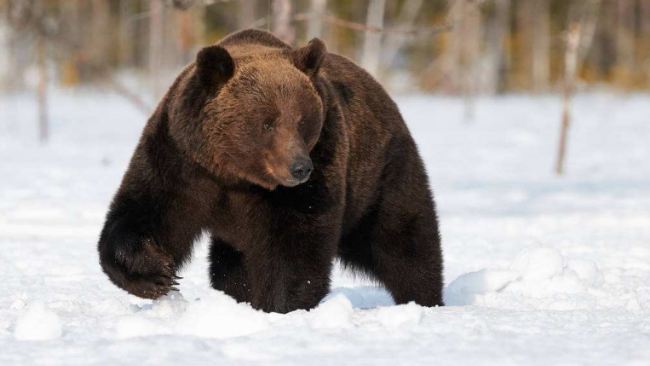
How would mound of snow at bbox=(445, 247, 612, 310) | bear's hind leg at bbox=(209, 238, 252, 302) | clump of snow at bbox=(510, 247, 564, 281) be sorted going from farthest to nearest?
1. clump of snow at bbox=(510, 247, 564, 281)
2. mound of snow at bbox=(445, 247, 612, 310)
3. bear's hind leg at bbox=(209, 238, 252, 302)

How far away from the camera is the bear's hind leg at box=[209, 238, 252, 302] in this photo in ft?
15.0

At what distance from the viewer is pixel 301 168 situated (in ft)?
11.9

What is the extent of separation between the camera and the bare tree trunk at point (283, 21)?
8.59 m

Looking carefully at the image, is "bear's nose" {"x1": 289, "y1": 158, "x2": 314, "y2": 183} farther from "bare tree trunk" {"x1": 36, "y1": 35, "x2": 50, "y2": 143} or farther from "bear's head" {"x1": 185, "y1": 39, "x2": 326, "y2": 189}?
"bare tree trunk" {"x1": 36, "y1": 35, "x2": 50, "y2": 143}

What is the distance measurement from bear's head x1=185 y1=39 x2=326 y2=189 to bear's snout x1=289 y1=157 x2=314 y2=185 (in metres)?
0.14

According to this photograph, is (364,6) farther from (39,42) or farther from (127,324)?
(127,324)

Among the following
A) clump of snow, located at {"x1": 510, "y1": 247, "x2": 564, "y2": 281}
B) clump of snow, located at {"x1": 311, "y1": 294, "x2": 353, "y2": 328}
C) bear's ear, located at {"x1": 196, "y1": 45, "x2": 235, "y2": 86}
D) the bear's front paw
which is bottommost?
clump of snow, located at {"x1": 510, "y1": 247, "x2": 564, "y2": 281}

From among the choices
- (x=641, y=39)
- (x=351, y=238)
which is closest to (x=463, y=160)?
(x=351, y=238)

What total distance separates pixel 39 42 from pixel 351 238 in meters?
14.4

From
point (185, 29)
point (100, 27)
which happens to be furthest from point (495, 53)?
point (100, 27)

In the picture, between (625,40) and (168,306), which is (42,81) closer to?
(168,306)

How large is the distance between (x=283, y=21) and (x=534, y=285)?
4.43 meters

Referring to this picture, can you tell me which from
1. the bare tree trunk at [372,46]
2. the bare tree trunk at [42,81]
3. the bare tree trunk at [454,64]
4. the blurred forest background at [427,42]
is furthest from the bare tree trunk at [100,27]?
the bare tree trunk at [42,81]

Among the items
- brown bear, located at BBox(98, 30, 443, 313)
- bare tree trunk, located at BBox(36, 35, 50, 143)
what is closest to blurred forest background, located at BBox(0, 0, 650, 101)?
bare tree trunk, located at BBox(36, 35, 50, 143)
